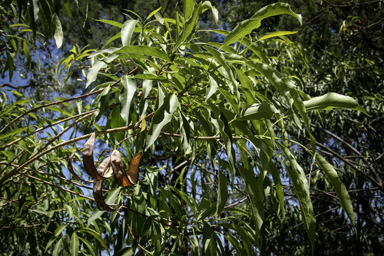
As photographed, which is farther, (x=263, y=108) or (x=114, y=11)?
(x=114, y=11)

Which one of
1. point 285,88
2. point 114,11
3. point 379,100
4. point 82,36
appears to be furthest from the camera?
point 82,36

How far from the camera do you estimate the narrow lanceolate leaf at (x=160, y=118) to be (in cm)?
49

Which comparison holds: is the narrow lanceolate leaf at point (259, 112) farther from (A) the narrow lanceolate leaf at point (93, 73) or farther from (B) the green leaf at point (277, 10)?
(A) the narrow lanceolate leaf at point (93, 73)

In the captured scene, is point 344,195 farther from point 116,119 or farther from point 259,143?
point 116,119

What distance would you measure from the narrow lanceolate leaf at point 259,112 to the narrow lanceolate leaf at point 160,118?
13 cm

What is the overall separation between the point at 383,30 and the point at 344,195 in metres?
3.01

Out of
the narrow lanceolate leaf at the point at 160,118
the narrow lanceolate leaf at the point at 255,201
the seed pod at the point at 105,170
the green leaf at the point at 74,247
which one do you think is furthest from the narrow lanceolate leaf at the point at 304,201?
the green leaf at the point at 74,247

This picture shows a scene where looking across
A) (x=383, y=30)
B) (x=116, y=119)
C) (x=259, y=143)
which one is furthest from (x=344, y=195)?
(x=383, y=30)

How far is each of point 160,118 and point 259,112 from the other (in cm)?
17

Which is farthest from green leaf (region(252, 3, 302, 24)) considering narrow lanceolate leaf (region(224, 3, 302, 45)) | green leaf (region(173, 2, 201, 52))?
green leaf (region(173, 2, 201, 52))

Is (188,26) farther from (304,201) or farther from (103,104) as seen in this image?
(304,201)

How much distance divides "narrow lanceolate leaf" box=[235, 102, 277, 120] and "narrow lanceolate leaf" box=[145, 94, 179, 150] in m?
0.13

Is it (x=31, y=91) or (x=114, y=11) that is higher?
(x=114, y=11)

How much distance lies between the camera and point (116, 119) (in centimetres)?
79
